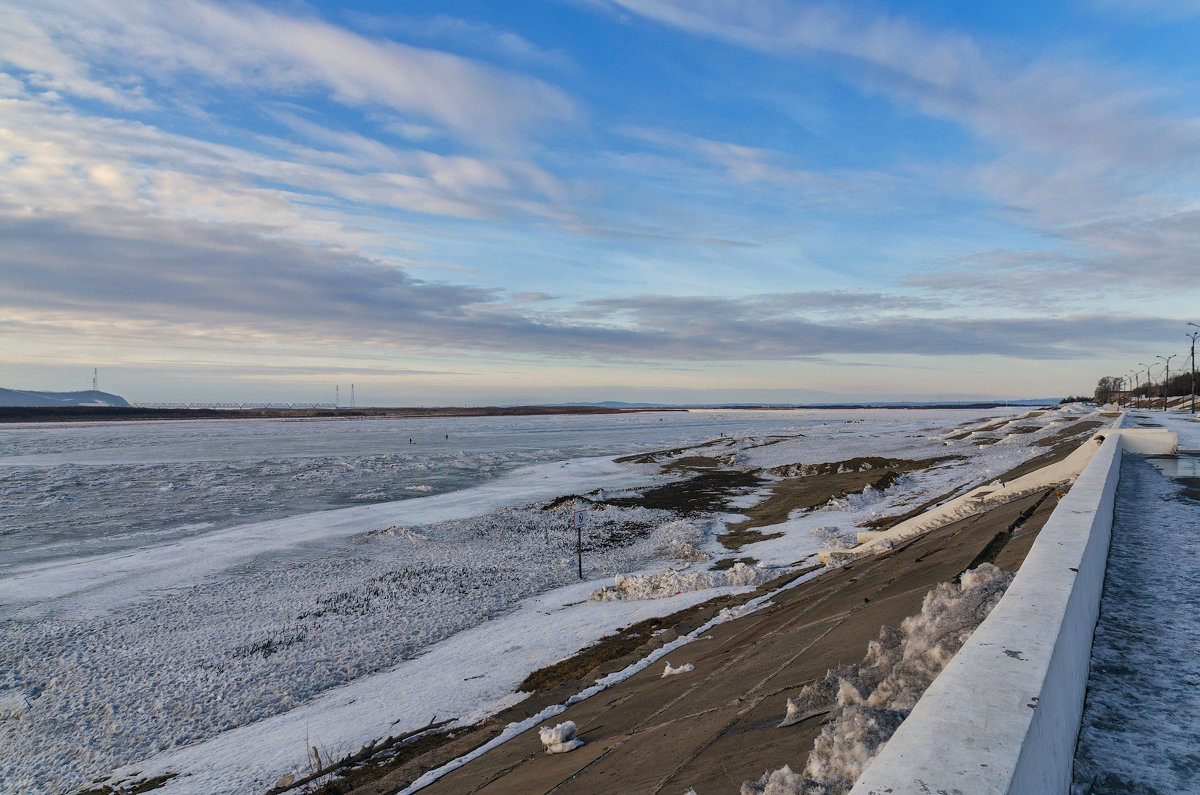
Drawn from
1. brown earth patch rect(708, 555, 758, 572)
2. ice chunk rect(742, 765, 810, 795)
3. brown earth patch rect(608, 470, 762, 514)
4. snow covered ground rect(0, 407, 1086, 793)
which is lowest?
snow covered ground rect(0, 407, 1086, 793)

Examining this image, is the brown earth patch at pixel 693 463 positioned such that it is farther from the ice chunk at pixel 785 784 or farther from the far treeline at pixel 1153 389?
the far treeline at pixel 1153 389

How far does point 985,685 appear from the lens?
257 cm

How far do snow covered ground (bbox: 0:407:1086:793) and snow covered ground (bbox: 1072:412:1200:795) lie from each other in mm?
7008

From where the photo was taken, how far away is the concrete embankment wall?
1.98m

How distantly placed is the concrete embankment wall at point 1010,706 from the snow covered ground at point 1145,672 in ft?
0.47

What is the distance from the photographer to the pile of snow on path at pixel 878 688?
3.19 metres

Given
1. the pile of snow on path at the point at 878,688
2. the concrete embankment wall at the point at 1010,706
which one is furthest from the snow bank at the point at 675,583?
the concrete embankment wall at the point at 1010,706

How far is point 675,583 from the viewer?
14.3m

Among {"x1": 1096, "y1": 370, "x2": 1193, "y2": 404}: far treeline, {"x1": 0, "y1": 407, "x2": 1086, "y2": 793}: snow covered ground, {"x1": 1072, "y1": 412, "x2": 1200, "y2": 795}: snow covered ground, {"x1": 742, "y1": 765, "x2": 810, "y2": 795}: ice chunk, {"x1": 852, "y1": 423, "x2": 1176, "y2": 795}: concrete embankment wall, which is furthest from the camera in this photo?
{"x1": 1096, "y1": 370, "x2": 1193, "y2": 404}: far treeline

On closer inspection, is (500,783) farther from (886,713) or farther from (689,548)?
(689,548)

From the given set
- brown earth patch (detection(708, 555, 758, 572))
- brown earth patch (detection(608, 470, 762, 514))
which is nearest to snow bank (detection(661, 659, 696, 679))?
brown earth patch (detection(708, 555, 758, 572))

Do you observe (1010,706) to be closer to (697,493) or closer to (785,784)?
(785,784)

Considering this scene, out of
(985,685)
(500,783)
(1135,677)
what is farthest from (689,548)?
(985,685)

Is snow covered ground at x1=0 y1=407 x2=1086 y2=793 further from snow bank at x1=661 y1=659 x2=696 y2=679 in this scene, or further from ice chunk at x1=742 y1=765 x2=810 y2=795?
ice chunk at x1=742 y1=765 x2=810 y2=795
